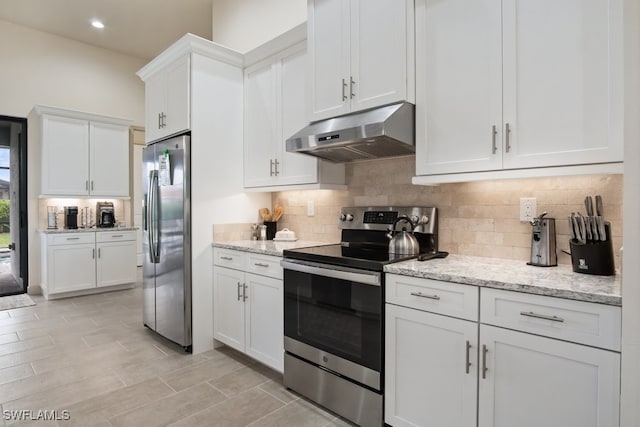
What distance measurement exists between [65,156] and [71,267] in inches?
61.1

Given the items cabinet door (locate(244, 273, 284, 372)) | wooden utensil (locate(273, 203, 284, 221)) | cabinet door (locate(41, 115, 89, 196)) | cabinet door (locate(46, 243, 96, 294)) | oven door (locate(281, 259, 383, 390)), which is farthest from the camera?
cabinet door (locate(41, 115, 89, 196))

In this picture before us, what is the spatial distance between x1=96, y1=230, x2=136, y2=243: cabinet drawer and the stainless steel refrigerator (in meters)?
2.19

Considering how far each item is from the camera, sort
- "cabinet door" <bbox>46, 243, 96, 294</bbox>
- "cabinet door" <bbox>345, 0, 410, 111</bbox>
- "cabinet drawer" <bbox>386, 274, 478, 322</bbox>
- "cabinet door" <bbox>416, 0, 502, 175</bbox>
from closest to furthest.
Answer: "cabinet drawer" <bbox>386, 274, 478, 322</bbox>, "cabinet door" <bbox>416, 0, 502, 175</bbox>, "cabinet door" <bbox>345, 0, 410, 111</bbox>, "cabinet door" <bbox>46, 243, 96, 294</bbox>

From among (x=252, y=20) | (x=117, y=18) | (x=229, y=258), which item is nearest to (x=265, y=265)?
(x=229, y=258)

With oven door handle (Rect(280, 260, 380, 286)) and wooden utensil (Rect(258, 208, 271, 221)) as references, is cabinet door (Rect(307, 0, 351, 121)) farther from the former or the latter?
wooden utensil (Rect(258, 208, 271, 221))

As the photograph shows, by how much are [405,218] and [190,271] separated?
6.01 ft

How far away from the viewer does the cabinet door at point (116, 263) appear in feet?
17.0

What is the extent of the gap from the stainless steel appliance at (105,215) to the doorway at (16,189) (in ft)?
2.90

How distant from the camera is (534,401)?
1.40 m

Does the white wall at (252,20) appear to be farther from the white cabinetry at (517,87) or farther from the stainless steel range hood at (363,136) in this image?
the white cabinetry at (517,87)

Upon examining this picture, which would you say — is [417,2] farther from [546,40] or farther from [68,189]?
[68,189]

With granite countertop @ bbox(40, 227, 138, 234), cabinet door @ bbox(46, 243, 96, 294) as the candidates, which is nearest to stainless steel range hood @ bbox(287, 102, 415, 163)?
granite countertop @ bbox(40, 227, 138, 234)

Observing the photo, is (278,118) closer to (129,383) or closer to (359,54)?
(359,54)

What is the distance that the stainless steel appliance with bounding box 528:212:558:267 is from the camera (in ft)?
5.93
